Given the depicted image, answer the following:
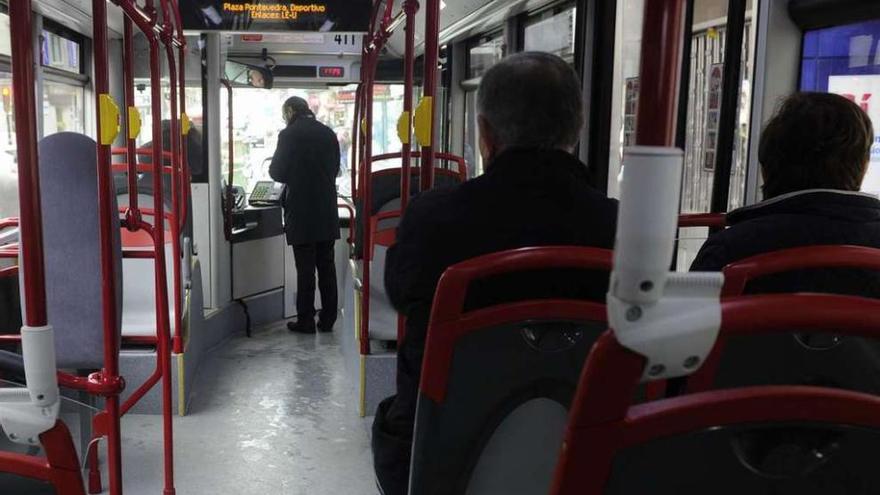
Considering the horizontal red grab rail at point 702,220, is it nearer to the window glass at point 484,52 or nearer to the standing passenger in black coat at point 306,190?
the window glass at point 484,52

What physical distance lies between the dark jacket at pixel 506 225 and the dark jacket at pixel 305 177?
381 centimetres

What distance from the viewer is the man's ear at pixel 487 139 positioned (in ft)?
4.83

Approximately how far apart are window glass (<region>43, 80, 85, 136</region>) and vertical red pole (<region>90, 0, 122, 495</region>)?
85.5 inches

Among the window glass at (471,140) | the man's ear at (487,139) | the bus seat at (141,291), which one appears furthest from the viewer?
the window glass at (471,140)

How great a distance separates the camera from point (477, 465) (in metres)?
1.28

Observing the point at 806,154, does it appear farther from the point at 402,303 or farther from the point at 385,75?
the point at 385,75

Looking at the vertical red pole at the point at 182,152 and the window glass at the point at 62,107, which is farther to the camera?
the window glass at the point at 62,107

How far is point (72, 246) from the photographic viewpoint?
243 centimetres

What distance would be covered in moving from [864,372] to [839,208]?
0.64 m

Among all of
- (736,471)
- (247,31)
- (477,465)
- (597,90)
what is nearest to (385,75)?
(247,31)

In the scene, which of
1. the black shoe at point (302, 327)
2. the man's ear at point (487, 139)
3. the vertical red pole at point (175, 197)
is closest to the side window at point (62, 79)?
the vertical red pole at point (175, 197)

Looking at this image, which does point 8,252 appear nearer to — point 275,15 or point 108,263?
point 108,263

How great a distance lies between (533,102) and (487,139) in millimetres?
109

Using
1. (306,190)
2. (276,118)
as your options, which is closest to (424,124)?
(306,190)
